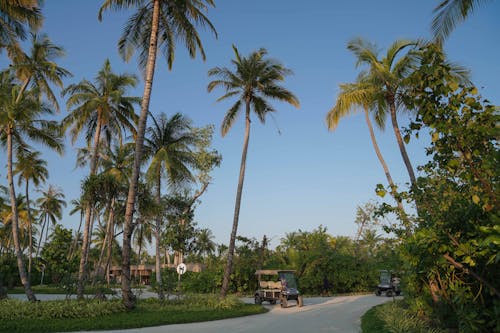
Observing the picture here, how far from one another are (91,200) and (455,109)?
661 inches

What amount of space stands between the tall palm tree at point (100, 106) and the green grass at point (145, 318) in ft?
24.4

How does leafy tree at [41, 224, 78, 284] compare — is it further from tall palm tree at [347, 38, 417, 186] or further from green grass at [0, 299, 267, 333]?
tall palm tree at [347, 38, 417, 186]

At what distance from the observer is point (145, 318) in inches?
505

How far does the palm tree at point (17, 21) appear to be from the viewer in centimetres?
1698

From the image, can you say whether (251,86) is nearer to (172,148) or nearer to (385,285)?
(172,148)

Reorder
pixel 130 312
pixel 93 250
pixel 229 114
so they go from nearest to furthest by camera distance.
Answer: pixel 130 312 < pixel 229 114 < pixel 93 250

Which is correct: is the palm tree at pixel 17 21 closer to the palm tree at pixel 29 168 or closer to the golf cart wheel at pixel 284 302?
the palm tree at pixel 29 168

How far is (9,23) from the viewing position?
57.3 feet

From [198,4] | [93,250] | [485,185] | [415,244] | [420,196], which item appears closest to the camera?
[485,185]

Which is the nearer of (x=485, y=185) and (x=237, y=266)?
(x=485, y=185)

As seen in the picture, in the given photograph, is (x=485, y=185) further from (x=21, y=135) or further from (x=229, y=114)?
(x=21, y=135)

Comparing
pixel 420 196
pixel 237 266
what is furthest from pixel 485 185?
pixel 237 266

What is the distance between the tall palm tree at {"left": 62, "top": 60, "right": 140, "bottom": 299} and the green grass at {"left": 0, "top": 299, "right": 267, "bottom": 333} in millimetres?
7450

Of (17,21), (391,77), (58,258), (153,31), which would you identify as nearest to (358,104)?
(391,77)
